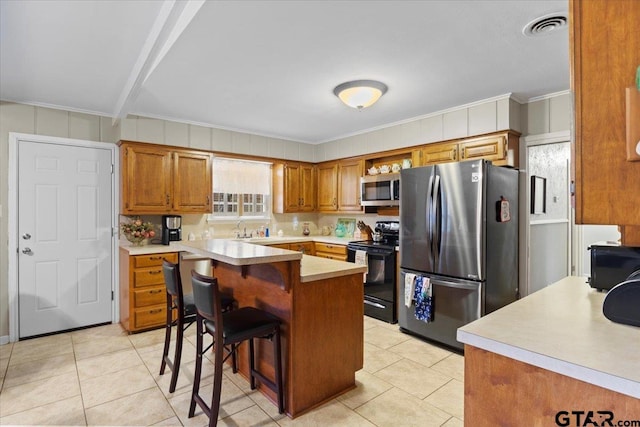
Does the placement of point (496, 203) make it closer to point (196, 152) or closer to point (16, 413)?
point (196, 152)

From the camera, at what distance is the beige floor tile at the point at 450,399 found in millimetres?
2219

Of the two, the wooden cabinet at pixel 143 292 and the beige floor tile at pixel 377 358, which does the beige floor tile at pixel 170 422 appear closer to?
the beige floor tile at pixel 377 358

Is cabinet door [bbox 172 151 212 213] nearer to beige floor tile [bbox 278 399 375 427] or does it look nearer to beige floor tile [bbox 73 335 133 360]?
beige floor tile [bbox 73 335 133 360]

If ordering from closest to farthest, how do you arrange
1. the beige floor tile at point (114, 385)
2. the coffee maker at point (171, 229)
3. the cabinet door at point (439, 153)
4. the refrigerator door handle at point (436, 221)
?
the beige floor tile at point (114, 385) < the refrigerator door handle at point (436, 221) < the cabinet door at point (439, 153) < the coffee maker at point (171, 229)

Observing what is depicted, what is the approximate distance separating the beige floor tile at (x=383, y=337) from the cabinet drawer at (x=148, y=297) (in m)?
2.29

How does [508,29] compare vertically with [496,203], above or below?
above

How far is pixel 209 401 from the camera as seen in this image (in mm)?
2330

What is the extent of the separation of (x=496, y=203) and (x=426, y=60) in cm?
147

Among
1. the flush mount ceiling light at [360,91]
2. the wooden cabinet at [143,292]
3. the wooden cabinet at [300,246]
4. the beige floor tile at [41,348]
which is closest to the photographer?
the flush mount ceiling light at [360,91]

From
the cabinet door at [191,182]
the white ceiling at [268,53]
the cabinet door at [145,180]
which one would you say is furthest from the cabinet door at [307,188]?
the cabinet door at [145,180]

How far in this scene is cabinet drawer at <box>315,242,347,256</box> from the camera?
4570 mm

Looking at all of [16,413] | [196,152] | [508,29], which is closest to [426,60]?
[508,29]

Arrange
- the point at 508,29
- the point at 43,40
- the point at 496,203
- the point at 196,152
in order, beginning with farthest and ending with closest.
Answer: the point at 196,152, the point at 496,203, the point at 43,40, the point at 508,29

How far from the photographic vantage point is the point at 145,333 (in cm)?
362
